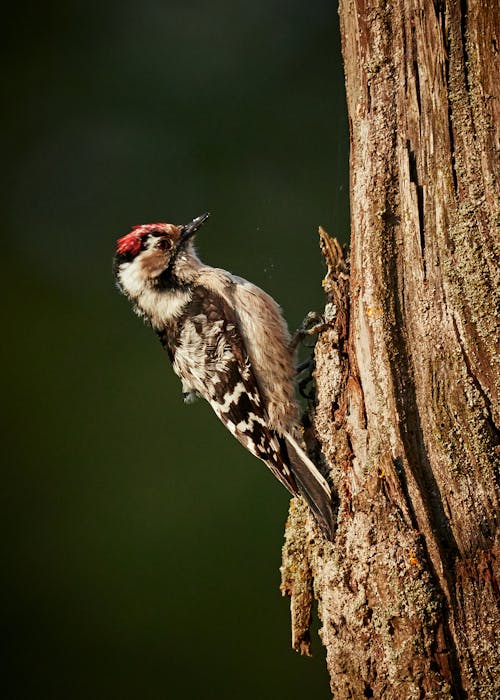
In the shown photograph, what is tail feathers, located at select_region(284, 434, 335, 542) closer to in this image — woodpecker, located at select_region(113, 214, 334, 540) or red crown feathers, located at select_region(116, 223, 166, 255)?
woodpecker, located at select_region(113, 214, 334, 540)

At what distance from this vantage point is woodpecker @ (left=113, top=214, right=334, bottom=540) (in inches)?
100

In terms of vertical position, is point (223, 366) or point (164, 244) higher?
point (164, 244)

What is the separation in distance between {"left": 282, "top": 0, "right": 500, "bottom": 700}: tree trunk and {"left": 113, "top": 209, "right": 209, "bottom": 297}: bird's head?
1117 millimetres

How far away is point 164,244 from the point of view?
299cm

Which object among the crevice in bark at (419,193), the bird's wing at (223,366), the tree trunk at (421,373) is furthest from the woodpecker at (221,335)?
the crevice in bark at (419,193)

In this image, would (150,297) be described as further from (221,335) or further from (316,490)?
(316,490)

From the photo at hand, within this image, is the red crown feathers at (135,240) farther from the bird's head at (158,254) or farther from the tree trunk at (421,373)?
the tree trunk at (421,373)

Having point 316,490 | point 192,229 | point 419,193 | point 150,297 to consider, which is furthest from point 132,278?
point 419,193

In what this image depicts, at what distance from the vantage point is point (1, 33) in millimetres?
4992

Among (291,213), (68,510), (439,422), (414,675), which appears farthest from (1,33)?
(414,675)

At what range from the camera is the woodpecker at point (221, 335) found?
8.36ft

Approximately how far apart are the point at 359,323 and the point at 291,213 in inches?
107

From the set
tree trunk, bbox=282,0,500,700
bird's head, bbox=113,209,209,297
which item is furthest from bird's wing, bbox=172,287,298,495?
tree trunk, bbox=282,0,500,700

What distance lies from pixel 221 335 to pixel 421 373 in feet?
3.47
